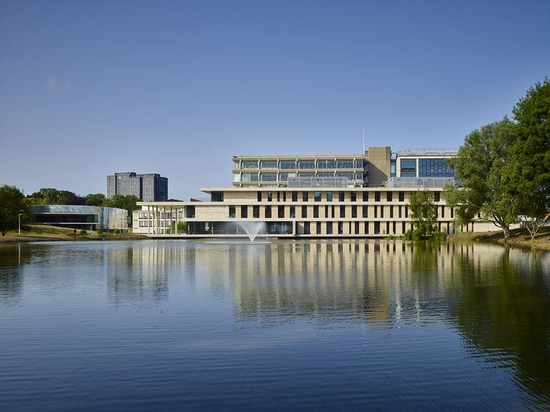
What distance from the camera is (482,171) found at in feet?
257

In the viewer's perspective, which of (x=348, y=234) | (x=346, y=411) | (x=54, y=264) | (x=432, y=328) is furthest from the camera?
(x=348, y=234)

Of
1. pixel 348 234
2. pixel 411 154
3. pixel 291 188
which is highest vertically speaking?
pixel 411 154

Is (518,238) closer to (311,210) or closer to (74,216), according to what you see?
(311,210)

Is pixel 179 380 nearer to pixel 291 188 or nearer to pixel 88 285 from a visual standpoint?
pixel 88 285

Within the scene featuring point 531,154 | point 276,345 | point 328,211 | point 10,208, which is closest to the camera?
point 276,345

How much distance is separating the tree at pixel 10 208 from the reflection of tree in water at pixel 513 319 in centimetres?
8467

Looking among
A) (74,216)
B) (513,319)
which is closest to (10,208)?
(74,216)

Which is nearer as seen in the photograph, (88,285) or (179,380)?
(179,380)

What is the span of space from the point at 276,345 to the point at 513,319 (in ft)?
26.5

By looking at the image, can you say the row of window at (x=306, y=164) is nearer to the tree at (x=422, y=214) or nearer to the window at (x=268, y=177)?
the window at (x=268, y=177)

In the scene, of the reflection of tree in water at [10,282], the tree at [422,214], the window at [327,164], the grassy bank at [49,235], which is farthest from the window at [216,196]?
the reflection of tree in water at [10,282]

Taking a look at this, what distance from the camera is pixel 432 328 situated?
1642 centimetres

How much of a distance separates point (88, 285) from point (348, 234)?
85872 mm

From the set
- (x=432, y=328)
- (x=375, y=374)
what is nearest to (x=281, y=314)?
(x=432, y=328)
